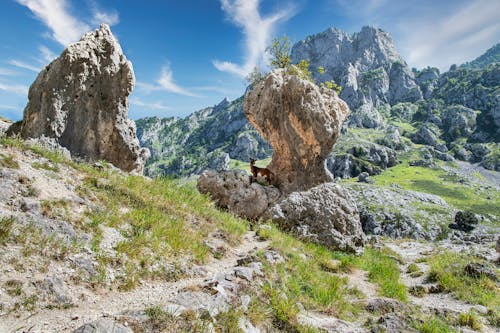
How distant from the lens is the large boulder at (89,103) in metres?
18.6

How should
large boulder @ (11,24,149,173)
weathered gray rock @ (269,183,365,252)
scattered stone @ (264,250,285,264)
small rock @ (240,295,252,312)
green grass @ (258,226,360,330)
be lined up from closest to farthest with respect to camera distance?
small rock @ (240,295,252,312) → green grass @ (258,226,360,330) → scattered stone @ (264,250,285,264) → large boulder @ (11,24,149,173) → weathered gray rock @ (269,183,365,252)

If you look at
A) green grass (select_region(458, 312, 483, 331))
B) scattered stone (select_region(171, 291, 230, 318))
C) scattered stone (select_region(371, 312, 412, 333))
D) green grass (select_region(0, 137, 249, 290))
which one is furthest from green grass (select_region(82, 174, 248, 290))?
green grass (select_region(458, 312, 483, 331))

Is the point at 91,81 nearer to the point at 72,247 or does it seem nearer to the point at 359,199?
the point at 72,247

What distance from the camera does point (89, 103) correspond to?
20594 mm

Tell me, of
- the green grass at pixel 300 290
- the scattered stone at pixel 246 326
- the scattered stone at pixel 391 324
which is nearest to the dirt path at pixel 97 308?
the scattered stone at pixel 246 326

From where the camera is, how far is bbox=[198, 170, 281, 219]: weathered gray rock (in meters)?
25.5

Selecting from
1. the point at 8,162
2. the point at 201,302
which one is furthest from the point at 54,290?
the point at 8,162

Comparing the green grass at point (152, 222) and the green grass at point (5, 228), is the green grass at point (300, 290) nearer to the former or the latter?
the green grass at point (152, 222)

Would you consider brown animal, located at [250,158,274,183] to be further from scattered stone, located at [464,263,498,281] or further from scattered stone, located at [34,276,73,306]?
scattered stone, located at [34,276,73,306]

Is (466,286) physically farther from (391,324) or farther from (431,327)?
(391,324)

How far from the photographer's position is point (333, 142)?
99.5ft

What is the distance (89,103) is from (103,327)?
1838cm

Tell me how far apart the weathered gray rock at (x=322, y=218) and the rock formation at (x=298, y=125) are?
616 centimetres

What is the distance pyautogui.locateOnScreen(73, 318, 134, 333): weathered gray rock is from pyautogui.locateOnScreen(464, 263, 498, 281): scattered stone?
17457 mm
